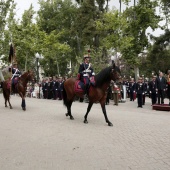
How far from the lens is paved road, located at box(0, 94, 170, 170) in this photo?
6156 mm

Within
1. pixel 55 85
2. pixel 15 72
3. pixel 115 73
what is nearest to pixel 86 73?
pixel 115 73

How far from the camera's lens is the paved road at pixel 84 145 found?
616cm

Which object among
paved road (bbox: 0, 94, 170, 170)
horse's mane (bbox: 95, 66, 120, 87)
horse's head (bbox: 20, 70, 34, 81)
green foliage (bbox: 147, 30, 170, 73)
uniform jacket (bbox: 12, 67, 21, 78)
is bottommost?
paved road (bbox: 0, 94, 170, 170)

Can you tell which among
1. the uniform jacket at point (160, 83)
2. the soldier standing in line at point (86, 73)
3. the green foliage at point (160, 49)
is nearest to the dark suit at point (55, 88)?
the uniform jacket at point (160, 83)

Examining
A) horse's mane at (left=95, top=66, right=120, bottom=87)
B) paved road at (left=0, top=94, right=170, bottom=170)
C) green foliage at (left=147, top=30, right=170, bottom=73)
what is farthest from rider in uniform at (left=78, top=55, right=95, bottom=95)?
green foliage at (left=147, top=30, right=170, bottom=73)

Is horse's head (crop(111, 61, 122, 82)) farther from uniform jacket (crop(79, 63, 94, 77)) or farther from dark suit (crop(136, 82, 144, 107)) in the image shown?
dark suit (crop(136, 82, 144, 107))

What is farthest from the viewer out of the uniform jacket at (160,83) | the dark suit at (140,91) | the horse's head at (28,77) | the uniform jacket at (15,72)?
the dark suit at (140,91)

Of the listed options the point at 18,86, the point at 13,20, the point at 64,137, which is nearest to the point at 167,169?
the point at 64,137

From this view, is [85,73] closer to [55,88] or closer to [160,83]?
[160,83]

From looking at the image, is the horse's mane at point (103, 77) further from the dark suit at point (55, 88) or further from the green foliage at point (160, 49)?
the green foliage at point (160, 49)

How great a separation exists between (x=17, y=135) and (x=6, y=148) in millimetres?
1632

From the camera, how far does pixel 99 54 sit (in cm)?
3297

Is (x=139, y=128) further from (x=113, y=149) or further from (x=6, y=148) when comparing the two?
(x=6, y=148)

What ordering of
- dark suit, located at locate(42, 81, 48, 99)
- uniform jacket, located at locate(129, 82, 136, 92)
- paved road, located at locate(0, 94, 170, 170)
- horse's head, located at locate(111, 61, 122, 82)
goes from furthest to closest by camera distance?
dark suit, located at locate(42, 81, 48, 99), uniform jacket, located at locate(129, 82, 136, 92), horse's head, located at locate(111, 61, 122, 82), paved road, located at locate(0, 94, 170, 170)
